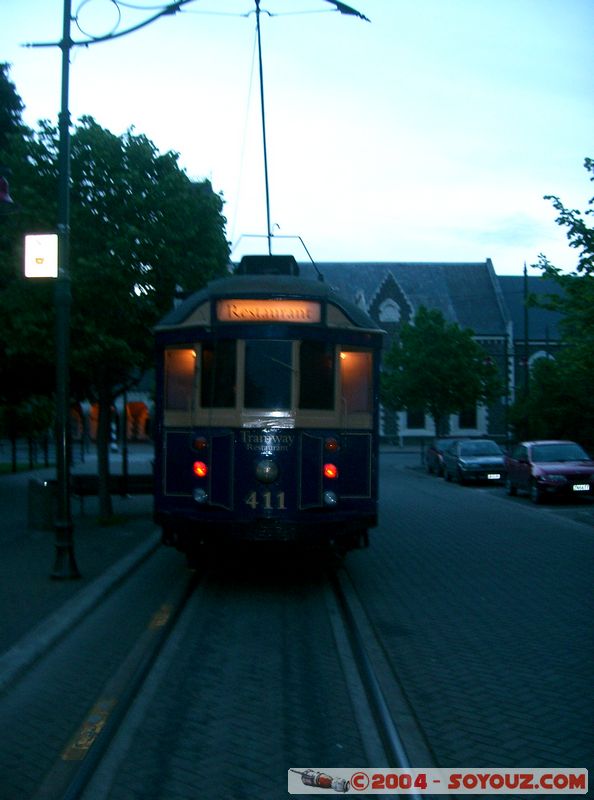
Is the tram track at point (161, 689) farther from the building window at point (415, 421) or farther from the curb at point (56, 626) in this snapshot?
the building window at point (415, 421)

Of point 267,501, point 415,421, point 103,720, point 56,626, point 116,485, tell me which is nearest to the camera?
point 103,720

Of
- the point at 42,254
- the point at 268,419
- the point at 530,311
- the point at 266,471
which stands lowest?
the point at 266,471

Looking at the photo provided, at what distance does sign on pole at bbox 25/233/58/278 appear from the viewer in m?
11.6

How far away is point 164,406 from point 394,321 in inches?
2264

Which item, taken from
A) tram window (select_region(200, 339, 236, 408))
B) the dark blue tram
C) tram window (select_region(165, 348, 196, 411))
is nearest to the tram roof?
the dark blue tram

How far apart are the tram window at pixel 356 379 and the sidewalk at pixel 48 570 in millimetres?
3590

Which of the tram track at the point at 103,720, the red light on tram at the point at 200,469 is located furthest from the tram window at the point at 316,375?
the tram track at the point at 103,720

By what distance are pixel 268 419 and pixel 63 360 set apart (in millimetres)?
2771

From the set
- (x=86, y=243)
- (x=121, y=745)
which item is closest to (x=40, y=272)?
(x=86, y=243)

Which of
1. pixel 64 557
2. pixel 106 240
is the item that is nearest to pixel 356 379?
pixel 64 557

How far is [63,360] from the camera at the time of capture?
11.6 metres

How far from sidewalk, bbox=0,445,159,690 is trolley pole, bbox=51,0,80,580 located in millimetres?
355

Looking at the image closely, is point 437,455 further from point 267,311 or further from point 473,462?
point 267,311

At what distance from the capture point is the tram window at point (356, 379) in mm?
11156
